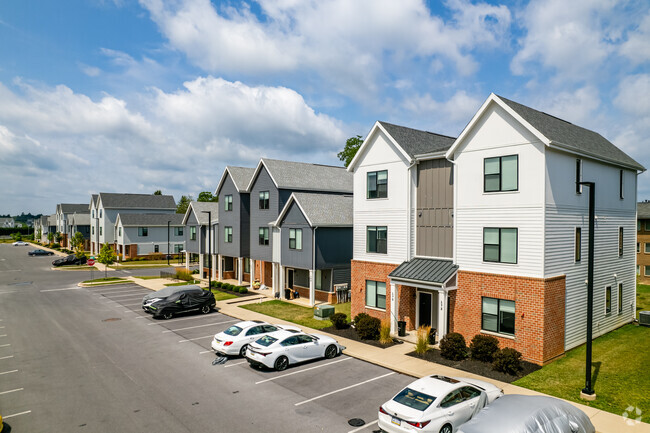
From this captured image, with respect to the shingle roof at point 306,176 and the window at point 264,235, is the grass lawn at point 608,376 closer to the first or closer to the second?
the shingle roof at point 306,176

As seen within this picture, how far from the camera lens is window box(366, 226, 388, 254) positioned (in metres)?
24.7

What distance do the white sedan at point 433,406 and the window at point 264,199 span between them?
27.8 metres

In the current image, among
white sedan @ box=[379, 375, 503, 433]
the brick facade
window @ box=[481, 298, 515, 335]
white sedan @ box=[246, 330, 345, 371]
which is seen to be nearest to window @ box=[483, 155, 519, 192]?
the brick facade

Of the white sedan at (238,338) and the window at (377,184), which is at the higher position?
the window at (377,184)

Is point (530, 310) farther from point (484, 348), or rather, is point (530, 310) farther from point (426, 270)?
point (426, 270)

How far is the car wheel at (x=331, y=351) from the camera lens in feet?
64.3

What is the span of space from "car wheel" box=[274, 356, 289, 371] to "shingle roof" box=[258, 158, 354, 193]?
20.6 metres

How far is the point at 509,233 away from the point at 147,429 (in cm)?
1645

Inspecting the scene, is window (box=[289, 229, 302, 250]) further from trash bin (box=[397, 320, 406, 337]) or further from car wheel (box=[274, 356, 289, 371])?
car wheel (box=[274, 356, 289, 371])

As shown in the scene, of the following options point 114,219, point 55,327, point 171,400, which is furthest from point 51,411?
point 114,219

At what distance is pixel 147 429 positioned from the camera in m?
12.6

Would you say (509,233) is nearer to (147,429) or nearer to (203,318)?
(147,429)

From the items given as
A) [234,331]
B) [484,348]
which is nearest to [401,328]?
[484,348]

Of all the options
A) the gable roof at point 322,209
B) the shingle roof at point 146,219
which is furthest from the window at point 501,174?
the shingle roof at point 146,219
